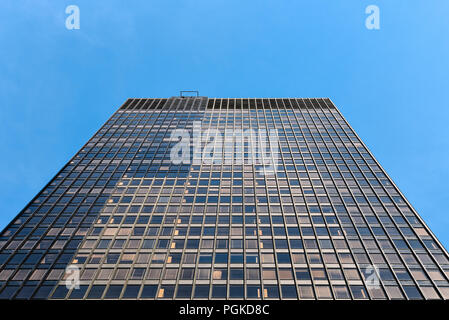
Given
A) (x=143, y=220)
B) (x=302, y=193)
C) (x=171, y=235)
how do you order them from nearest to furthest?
(x=171, y=235) → (x=143, y=220) → (x=302, y=193)

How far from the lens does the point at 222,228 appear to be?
143ft

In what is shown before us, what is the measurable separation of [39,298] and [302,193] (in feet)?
126

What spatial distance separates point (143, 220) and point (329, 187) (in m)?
30.7

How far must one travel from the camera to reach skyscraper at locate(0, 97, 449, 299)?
1385 inches

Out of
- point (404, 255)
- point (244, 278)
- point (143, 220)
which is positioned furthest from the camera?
point (143, 220)

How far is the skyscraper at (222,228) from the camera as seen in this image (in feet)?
115

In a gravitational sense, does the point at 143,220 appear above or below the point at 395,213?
below

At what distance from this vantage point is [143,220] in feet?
150
